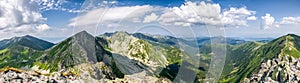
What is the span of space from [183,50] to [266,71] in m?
201

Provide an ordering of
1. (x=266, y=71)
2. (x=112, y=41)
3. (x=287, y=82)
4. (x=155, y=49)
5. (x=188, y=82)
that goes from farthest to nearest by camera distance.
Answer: (x=266, y=71), (x=287, y=82), (x=155, y=49), (x=112, y=41), (x=188, y=82)

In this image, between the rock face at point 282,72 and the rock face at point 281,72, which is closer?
the rock face at point 281,72

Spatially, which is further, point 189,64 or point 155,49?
point 155,49

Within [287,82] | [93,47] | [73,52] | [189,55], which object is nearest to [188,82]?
[189,55]

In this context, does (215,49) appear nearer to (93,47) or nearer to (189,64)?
(189,64)

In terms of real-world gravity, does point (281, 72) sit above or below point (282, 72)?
below

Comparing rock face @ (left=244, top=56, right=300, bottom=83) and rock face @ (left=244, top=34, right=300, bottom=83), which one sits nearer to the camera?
rock face @ (left=244, top=56, right=300, bottom=83)

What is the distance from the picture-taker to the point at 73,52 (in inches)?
295

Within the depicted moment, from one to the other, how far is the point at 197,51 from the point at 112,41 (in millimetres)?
2214

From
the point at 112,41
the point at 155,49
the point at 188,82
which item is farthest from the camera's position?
the point at 155,49

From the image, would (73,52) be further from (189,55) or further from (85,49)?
(189,55)

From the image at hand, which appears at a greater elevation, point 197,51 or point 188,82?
point 197,51

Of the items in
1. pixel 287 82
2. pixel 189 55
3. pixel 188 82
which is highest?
pixel 189 55

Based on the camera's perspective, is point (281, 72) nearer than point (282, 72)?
No
